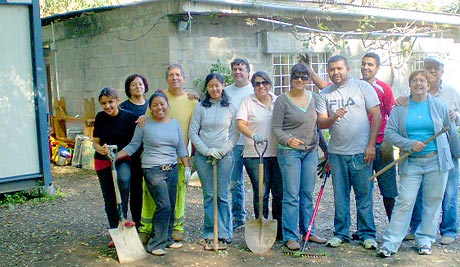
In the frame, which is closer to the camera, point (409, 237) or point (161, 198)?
point (161, 198)

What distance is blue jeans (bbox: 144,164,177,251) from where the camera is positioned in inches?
202

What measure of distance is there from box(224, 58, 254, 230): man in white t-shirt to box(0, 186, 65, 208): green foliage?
10.8ft

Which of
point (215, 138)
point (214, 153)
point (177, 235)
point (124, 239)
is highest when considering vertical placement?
point (215, 138)

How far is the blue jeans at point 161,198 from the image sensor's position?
202 inches

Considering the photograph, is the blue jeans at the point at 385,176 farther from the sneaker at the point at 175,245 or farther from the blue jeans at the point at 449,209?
the sneaker at the point at 175,245

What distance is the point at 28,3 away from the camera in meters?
7.53

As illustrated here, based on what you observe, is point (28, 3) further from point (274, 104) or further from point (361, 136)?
point (361, 136)

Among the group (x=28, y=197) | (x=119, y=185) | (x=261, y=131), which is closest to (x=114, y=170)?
(x=119, y=185)

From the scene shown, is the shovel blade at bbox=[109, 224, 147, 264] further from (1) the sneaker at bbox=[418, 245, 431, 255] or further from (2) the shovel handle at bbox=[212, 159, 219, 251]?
(1) the sneaker at bbox=[418, 245, 431, 255]

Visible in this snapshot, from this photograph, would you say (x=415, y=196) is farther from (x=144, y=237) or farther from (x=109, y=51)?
(x=109, y=51)

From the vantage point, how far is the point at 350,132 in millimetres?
5223

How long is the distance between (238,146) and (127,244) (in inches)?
62.0

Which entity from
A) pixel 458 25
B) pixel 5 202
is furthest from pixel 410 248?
pixel 458 25

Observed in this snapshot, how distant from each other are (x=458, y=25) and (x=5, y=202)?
1123 centimetres
